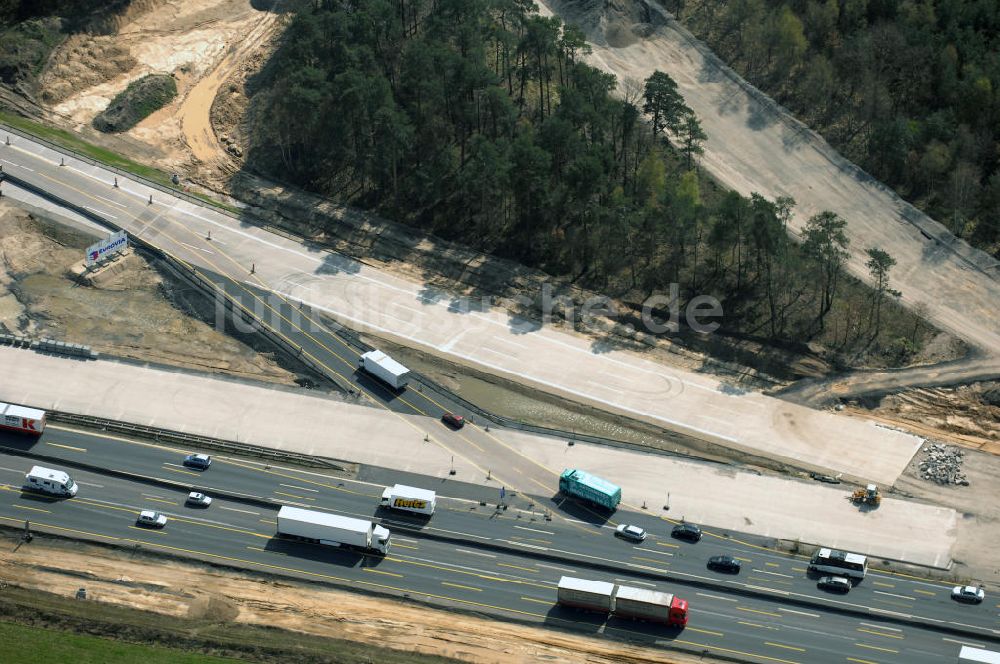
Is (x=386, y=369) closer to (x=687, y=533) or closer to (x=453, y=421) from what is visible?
(x=453, y=421)

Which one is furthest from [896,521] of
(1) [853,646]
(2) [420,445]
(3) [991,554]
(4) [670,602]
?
(2) [420,445]

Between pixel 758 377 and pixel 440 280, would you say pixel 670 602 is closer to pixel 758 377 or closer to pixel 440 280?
pixel 758 377

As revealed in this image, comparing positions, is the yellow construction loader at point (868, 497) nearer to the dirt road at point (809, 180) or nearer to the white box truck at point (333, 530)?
the dirt road at point (809, 180)

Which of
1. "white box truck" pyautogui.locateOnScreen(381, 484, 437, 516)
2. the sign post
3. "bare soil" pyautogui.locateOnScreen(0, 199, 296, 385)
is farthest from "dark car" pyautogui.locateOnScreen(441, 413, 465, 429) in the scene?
the sign post

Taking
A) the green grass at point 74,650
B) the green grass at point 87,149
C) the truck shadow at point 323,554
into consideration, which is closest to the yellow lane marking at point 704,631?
the truck shadow at point 323,554

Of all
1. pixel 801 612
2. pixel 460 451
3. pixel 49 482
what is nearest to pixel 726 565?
pixel 801 612

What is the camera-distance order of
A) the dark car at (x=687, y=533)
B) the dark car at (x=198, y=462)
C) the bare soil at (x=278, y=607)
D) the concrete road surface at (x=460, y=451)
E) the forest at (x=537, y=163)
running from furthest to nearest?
1. the forest at (x=537, y=163)
2. the dark car at (x=198, y=462)
3. the concrete road surface at (x=460, y=451)
4. the dark car at (x=687, y=533)
5. the bare soil at (x=278, y=607)
